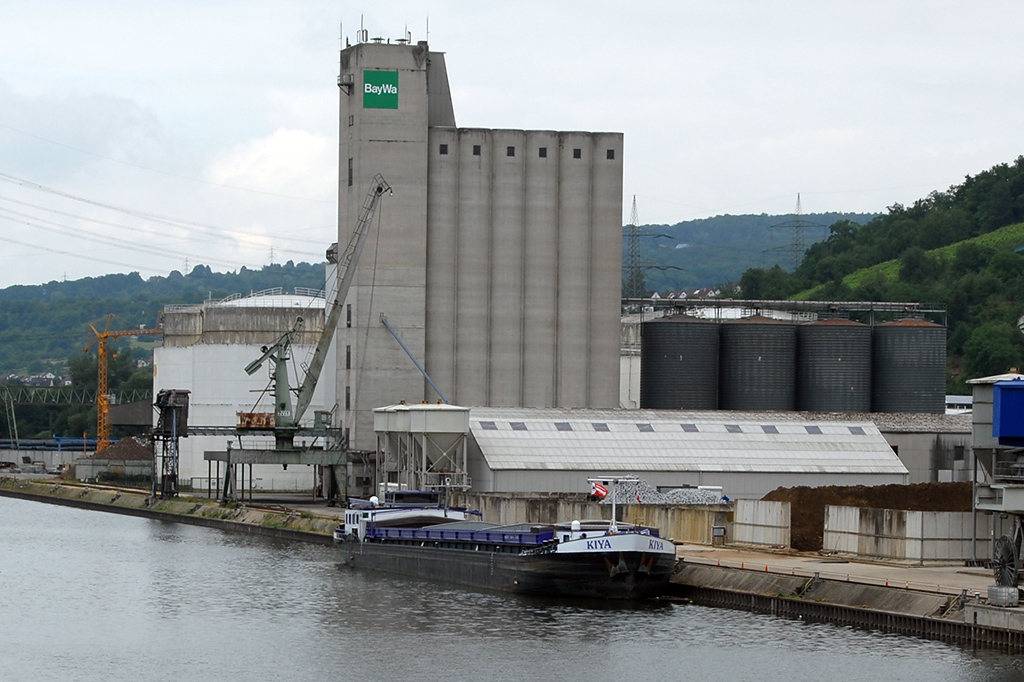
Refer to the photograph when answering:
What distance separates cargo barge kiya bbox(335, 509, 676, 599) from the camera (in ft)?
190

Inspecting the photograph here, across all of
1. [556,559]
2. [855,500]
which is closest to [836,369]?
[855,500]

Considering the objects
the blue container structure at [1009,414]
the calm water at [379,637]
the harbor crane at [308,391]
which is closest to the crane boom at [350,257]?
the harbor crane at [308,391]

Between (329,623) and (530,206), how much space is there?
5650 cm

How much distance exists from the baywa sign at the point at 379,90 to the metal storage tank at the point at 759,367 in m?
29.3

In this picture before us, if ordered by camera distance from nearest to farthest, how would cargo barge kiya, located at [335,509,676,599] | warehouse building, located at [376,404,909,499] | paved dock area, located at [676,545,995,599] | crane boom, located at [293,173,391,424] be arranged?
paved dock area, located at [676,545,995,599]
cargo barge kiya, located at [335,509,676,599]
warehouse building, located at [376,404,909,499]
crane boom, located at [293,173,391,424]

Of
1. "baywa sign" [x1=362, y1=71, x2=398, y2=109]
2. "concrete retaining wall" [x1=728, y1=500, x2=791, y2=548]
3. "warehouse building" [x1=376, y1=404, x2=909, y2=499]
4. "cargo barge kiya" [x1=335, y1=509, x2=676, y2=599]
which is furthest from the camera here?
"baywa sign" [x1=362, y1=71, x2=398, y2=109]

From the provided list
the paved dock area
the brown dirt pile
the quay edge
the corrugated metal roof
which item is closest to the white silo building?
the quay edge

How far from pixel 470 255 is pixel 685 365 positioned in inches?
690

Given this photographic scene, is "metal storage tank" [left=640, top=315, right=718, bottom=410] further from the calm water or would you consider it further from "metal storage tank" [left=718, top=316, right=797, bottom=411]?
the calm water

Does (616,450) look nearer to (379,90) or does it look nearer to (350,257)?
(350,257)

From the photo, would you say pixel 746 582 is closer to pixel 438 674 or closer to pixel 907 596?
pixel 907 596

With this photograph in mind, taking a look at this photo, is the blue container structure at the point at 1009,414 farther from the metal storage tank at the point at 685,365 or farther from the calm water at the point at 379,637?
the metal storage tank at the point at 685,365

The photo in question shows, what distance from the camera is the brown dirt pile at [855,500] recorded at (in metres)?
65.0

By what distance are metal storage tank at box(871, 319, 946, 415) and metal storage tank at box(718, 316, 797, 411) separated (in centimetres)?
677
